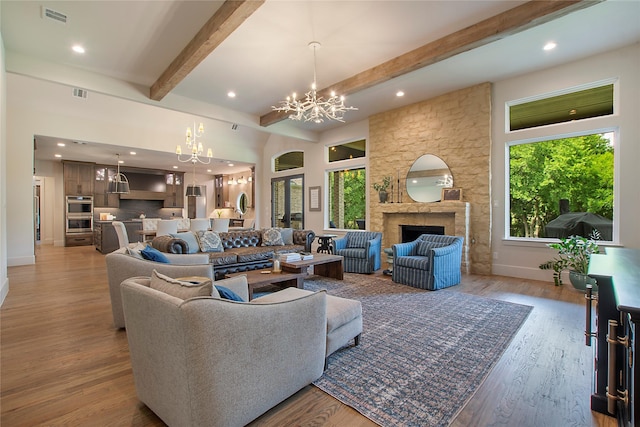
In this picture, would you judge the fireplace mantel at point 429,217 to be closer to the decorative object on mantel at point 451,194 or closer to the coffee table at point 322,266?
the decorative object on mantel at point 451,194

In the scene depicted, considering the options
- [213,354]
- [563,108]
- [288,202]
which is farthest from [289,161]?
[213,354]

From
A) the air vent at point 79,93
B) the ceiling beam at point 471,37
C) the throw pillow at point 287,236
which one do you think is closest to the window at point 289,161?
the throw pillow at point 287,236

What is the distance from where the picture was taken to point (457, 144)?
229 inches

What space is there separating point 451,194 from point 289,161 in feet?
18.0

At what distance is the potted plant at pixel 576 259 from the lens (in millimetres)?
4214

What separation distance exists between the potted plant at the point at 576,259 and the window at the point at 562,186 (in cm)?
35

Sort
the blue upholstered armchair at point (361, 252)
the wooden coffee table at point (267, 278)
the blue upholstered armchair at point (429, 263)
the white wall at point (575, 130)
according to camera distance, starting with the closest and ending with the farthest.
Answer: the wooden coffee table at point (267, 278)
the white wall at point (575, 130)
the blue upholstered armchair at point (429, 263)
the blue upholstered armchair at point (361, 252)

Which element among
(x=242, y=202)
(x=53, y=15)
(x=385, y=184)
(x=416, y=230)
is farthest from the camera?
(x=242, y=202)

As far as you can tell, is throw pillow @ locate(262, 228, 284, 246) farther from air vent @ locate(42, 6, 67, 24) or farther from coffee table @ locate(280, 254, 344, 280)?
air vent @ locate(42, 6, 67, 24)

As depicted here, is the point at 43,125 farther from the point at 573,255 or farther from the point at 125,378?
the point at 573,255

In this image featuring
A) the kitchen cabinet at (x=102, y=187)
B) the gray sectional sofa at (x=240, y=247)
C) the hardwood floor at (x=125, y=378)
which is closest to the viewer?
the hardwood floor at (x=125, y=378)

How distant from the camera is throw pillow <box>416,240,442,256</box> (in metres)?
4.87

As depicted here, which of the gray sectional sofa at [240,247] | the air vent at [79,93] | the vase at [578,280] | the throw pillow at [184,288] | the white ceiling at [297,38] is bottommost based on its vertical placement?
the vase at [578,280]

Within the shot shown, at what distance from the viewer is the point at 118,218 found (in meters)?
11.0
